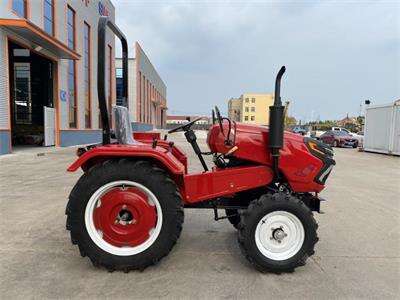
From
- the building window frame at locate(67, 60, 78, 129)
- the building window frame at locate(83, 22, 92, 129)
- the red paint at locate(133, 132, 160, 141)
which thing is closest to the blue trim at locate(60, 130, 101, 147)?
the building window frame at locate(67, 60, 78, 129)

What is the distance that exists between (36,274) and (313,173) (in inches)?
114

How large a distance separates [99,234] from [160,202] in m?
0.68

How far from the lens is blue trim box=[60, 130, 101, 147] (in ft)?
65.2

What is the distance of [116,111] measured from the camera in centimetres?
388

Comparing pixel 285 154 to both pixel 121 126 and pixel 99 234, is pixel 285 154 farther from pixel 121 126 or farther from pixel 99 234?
pixel 99 234

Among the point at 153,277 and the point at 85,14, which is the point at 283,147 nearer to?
the point at 153,277

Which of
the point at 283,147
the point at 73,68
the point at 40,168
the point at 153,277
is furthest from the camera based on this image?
the point at 73,68

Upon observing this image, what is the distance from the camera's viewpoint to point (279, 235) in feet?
11.9

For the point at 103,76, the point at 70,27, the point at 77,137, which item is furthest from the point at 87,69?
the point at 103,76

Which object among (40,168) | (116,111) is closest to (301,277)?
(116,111)

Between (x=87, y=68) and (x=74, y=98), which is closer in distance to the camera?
(x=74, y=98)

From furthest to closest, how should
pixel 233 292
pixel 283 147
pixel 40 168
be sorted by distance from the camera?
pixel 40 168, pixel 283 147, pixel 233 292

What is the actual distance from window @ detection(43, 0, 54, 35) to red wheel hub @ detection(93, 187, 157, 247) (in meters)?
16.5

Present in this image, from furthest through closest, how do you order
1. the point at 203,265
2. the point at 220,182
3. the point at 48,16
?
the point at 48,16, the point at 220,182, the point at 203,265
